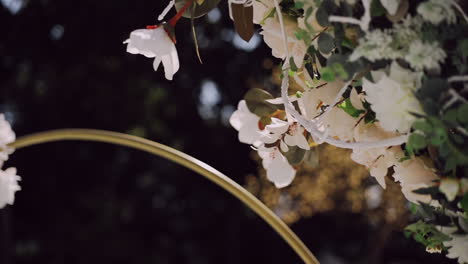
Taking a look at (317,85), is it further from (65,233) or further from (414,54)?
(65,233)

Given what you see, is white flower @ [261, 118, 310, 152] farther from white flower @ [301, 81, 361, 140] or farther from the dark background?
the dark background

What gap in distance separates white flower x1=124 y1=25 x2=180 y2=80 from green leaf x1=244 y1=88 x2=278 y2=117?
0.32 feet

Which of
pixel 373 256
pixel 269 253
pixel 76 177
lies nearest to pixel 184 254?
pixel 269 253

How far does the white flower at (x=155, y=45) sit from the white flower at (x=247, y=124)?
12cm

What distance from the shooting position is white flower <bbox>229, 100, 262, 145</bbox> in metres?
0.75

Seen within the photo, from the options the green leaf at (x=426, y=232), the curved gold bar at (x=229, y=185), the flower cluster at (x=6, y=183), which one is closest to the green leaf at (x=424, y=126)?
the green leaf at (x=426, y=232)

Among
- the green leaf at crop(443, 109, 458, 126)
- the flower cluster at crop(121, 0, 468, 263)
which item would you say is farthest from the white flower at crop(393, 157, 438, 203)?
the green leaf at crop(443, 109, 458, 126)

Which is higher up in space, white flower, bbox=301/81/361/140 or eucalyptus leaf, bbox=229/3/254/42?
eucalyptus leaf, bbox=229/3/254/42

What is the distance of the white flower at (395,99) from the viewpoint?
1.61 feet

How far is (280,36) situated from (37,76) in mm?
4650

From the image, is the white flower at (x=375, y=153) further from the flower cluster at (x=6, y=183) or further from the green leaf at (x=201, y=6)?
the flower cluster at (x=6, y=183)

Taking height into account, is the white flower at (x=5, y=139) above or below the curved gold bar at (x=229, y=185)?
above

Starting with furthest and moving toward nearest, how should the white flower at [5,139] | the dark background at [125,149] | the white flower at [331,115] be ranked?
the dark background at [125,149] < the white flower at [5,139] < the white flower at [331,115]

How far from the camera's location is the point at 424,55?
479mm
